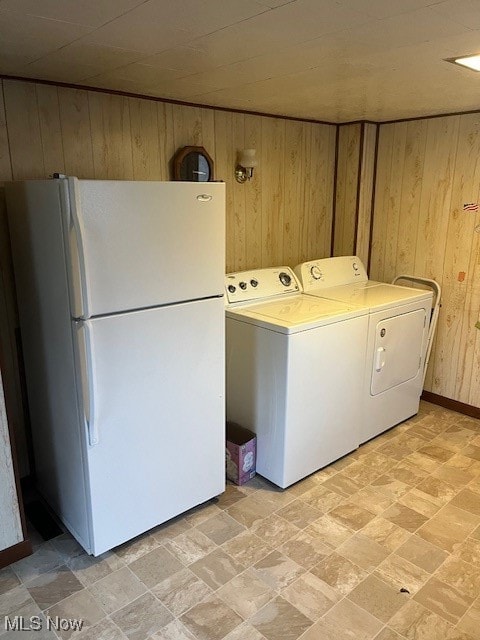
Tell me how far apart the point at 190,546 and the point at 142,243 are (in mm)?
1446

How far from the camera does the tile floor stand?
1.89m

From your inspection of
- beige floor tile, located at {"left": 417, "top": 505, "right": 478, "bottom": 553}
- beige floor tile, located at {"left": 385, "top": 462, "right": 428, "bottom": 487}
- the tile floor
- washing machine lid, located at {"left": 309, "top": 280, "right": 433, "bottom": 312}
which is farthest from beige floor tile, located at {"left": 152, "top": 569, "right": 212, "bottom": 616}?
washing machine lid, located at {"left": 309, "top": 280, "right": 433, "bottom": 312}

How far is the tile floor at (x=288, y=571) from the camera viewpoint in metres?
1.89

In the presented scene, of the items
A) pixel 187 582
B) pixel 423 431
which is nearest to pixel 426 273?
pixel 423 431

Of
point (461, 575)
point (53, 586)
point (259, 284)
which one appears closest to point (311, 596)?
point (461, 575)

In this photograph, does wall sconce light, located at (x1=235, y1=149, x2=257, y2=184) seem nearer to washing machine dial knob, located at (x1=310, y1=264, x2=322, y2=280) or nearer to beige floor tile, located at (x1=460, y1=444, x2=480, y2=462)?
washing machine dial knob, located at (x1=310, y1=264, x2=322, y2=280)

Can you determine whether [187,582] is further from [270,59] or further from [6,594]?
[270,59]

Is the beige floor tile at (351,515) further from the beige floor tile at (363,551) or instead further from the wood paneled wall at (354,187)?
the wood paneled wall at (354,187)

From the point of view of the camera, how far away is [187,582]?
6.87ft

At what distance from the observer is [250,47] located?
5.83ft

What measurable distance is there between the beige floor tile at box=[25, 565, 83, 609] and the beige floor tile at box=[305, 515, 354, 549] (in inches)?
44.0

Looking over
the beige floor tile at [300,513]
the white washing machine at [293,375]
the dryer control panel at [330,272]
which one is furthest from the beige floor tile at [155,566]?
the dryer control panel at [330,272]

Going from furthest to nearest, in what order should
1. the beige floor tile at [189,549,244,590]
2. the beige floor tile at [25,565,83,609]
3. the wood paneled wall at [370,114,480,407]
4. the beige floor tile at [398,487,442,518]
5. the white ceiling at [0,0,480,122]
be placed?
the wood paneled wall at [370,114,480,407] → the beige floor tile at [398,487,442,518] → the beige floor tile at [189,549,244,590] → the beige floor tile at [25,565,83,609] → the white ceiling at [0,0,480,122]

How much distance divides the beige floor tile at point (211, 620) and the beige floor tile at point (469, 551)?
1.10 meters
